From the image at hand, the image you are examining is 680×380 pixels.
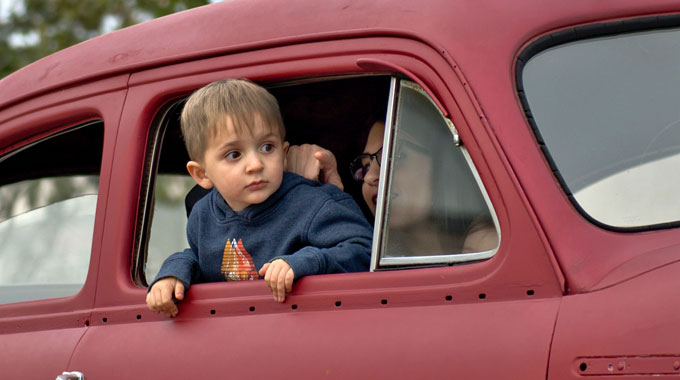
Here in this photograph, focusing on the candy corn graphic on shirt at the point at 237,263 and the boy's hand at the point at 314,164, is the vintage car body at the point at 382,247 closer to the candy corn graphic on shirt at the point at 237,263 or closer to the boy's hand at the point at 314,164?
the candy corn graphic on shirt at the point at 237,263

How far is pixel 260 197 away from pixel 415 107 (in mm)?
552

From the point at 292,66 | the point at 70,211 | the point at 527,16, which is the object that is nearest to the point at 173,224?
the point at 70,211

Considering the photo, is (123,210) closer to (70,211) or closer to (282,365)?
(70,211)

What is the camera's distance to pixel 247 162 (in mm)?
2752

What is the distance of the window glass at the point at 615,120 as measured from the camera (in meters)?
2.20

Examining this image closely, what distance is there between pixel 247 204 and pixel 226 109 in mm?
319

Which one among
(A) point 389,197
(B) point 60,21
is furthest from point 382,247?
(B) point 60,21

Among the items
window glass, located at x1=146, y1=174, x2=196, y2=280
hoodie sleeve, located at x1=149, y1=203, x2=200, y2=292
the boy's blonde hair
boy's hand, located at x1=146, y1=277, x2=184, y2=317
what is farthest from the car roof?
boy's hand, located at x1=146, y1=277, x2=184, y2=317

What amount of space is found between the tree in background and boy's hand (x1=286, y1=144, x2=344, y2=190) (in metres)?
Answer: 13.2

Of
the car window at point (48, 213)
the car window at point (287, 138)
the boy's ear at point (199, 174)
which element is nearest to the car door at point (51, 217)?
the car window at point (48, 213)

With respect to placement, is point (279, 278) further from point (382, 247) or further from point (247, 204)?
point (247, 204)

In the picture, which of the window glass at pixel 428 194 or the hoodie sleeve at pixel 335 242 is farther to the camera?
the hoodie sleeve at pixel 335 242

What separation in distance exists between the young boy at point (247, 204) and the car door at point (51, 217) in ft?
1.05

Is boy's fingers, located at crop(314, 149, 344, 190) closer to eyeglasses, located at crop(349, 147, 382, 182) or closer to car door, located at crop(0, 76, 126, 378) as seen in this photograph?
eyeglasses, located at crop(349, 147, 382, 182)
